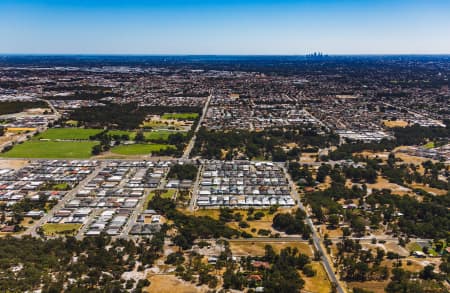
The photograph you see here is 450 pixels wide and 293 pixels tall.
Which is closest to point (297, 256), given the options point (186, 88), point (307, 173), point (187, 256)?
point (187, 256)

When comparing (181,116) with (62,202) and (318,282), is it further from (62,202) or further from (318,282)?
(318,282)

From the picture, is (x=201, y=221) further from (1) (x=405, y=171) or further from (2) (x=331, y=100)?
(2) (x=331, y=100)

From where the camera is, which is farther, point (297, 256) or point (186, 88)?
point (186, 88)

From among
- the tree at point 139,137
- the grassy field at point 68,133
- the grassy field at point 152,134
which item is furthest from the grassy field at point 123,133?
the grassy field at point 68,133

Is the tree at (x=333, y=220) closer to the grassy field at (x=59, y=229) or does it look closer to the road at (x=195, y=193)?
the road at (x=195, y=193)

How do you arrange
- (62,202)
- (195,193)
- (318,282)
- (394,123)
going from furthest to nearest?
(394,123) < (195,193) < (62,202) < (318,282)

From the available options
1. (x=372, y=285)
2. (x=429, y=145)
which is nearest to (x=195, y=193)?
(x=372, y=285)
